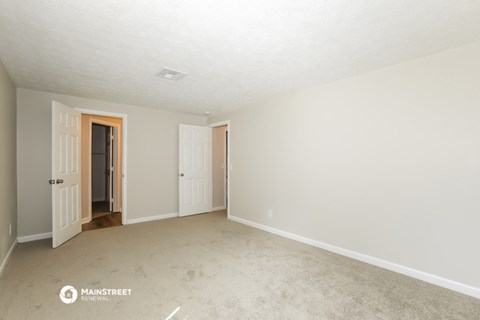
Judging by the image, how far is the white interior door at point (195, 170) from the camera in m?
5.07

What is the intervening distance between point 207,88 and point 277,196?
82.2 inches

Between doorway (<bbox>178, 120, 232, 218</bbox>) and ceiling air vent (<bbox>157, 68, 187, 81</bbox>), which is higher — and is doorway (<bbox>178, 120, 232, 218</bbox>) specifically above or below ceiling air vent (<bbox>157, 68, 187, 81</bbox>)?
below

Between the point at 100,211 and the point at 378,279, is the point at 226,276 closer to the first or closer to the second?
the point at 378,279

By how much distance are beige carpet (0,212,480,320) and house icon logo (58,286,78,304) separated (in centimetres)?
5

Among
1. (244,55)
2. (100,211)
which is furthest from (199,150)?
(244,55)

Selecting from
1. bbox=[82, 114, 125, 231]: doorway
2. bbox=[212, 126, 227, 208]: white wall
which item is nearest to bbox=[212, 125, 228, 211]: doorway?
bbox=[212, 126, 227, 208]: white wall

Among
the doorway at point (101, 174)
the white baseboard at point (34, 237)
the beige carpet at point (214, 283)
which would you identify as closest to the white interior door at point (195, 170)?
the doorway at point (101, 174)

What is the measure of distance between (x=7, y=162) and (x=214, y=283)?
9.61 ft

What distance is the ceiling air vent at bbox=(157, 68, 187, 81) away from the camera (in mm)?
2729

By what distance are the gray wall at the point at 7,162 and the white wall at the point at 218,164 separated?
139 inches

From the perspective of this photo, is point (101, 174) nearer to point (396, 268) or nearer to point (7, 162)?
point (7, 162)

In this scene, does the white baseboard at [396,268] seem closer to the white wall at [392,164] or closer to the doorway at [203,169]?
the white wall at [392,164]

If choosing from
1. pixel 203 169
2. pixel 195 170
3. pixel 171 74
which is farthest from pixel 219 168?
pixel 171 74

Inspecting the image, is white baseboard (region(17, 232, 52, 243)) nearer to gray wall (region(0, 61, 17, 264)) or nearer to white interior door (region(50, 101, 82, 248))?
gray wall (region(0, 61, 17, 264))
